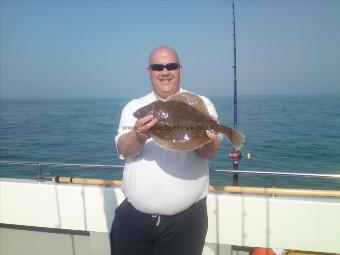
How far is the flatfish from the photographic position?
2.54m

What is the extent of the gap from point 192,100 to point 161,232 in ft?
3.51

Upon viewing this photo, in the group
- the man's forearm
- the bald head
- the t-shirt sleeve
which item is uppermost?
the bald head

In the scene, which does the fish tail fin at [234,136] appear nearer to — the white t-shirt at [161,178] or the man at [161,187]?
the man at [161,187]

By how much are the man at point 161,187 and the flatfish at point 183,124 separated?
9 centimetres

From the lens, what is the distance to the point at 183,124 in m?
2.70

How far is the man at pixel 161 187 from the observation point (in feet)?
8.43

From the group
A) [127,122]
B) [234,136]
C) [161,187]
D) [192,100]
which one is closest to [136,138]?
[127,122]

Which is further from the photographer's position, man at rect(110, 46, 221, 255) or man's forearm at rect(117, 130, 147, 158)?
man at rect(110, 46, 221, 255)

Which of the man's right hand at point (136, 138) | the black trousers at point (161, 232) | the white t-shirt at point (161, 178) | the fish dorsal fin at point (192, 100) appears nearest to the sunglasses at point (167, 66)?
the fish dorsal fin at point (192, 100)

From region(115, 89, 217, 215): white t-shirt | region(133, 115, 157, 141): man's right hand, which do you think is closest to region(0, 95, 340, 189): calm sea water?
region(115, 89, 217, 215): white t-shirt

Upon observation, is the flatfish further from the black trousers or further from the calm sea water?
the calm sea water

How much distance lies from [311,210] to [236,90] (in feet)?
8.84

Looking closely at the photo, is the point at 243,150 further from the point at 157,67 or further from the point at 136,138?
the point at 136,138

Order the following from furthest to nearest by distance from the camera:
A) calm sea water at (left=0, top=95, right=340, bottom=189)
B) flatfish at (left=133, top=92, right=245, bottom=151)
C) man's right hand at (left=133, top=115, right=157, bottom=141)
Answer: calm sea water at (left=0, top=95, right=340, bottom=189) < flatfish at (left=133, top=92, right=245, bottom=151) < man's right hand at (left=133, top=115, right=157, bottom=141)
